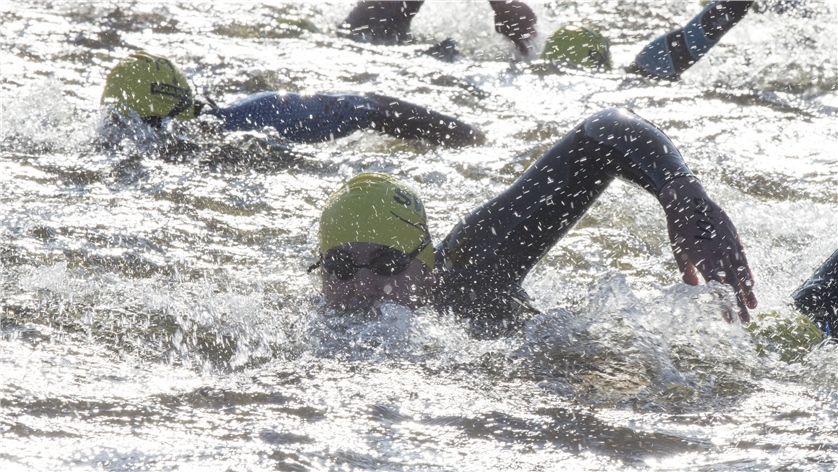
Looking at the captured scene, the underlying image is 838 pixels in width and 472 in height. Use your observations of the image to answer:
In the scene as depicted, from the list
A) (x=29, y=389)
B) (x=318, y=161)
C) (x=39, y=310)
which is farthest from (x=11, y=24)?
(x=29, y=389)

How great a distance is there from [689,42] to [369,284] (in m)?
6.54

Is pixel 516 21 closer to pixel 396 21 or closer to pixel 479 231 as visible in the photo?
pixel 396 21

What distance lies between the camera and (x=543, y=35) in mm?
10906

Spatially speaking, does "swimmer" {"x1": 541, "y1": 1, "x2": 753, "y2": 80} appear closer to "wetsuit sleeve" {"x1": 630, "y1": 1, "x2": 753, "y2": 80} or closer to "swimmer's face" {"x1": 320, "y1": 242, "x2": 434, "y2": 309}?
"wetsuit sleeve" {"x1": 630, "y1": 1, "x2": 753, "y2": 80}

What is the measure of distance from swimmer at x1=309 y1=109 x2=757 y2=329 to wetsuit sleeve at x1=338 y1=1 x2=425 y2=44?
721 centimetres

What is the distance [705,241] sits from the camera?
310cm

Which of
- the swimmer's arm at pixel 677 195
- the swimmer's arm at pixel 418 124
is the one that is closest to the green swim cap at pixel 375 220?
the swimmer's arm at pixel 677 195

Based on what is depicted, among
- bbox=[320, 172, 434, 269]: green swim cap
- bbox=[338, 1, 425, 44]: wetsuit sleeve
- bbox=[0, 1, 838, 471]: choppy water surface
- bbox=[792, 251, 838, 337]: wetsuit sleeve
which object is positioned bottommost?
bbox=[0, 1, 838, 471]: choppy water surface

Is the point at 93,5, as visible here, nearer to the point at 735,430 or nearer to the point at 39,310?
the point at 39,310

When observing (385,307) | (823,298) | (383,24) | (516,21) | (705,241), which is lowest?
(385,307)

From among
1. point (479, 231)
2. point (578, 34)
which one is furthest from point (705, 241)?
point (578, 34)

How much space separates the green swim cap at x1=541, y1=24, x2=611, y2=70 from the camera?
33.0 feet

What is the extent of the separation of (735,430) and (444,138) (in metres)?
4.18

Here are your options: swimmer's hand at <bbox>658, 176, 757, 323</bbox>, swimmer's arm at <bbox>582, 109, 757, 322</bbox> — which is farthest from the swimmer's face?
swimmer's hand at <bbox>658, 176, 757, 323</bbox>
